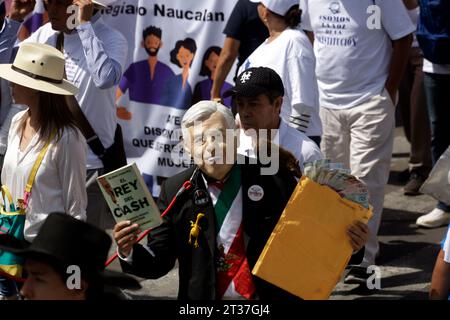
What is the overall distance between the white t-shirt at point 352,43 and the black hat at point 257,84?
2.00 metres

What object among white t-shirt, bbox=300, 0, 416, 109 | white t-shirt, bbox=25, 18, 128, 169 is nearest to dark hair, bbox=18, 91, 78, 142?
white t-shirt, bbox=25, 18, 128, 169

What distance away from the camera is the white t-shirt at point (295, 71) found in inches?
264

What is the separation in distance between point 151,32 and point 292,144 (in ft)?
10.5

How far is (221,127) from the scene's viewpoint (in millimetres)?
4883

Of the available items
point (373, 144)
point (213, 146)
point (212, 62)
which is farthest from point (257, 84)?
point (212, 62)

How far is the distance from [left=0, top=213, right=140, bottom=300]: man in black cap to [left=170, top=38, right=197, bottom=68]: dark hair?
4.53 m

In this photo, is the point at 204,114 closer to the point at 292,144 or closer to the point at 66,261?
the point at 292,144

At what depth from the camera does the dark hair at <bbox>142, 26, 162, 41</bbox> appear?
8609 millimetres

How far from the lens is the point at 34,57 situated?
573 centimetres

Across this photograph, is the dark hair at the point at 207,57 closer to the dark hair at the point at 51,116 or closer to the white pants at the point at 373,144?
the white pants at the point at 373,144

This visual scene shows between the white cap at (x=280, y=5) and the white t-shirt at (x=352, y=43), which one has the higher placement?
the white cap at (x=280, y=5)

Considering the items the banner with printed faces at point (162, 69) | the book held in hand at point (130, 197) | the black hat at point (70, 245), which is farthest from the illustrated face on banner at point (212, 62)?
the black hat at point (70, 245)
